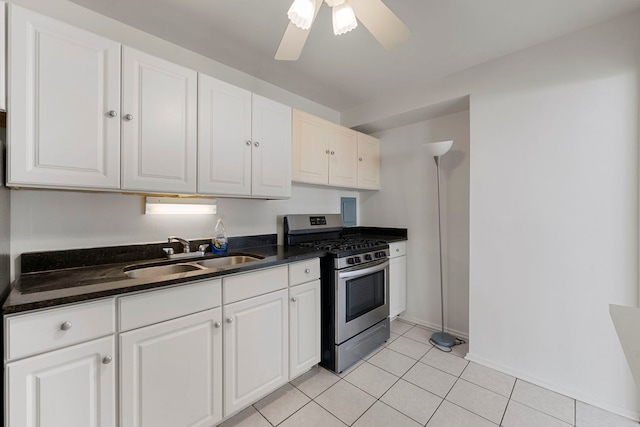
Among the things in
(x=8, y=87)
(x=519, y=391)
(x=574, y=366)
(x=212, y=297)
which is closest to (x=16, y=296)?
(x=212, y=297)

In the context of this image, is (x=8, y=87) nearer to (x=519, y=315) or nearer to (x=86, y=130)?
(x=86, y=130)

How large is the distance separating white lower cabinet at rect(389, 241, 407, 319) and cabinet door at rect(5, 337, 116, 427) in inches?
89.9

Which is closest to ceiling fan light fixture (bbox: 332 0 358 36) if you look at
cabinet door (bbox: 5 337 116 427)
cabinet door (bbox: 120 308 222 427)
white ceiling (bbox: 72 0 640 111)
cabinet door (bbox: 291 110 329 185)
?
white ceiling (bbox: 72 0 640 111)

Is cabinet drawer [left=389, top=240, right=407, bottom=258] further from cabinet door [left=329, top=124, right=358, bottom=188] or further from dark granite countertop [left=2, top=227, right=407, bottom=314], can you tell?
dark granite countertop [left=2, top=227, right=407, bottom=314]

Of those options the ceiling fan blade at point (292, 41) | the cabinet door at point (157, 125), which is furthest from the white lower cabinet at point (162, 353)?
the ceiling fan blade at point (292, 41)

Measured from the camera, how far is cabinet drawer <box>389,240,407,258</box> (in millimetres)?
2748

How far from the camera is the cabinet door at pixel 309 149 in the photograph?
89.1 inches

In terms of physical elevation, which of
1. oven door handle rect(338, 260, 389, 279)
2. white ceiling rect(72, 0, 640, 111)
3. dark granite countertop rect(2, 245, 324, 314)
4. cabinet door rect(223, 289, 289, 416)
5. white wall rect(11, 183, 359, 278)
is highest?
white ceiling rect(72, 0, 640, 111)

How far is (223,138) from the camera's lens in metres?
1.77

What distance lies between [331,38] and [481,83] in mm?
1323

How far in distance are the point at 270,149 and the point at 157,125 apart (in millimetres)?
775

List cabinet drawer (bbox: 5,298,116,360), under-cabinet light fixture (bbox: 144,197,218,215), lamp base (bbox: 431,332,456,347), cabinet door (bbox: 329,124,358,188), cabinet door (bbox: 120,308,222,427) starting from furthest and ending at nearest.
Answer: cabinet door (bbox: 329,124,358,188), lamp base (bbox: 431,332,456,347), under-cabinet light fixture (bbox: 144,197,218,215), cabinet door (bbox: 120,308,222,427), cabinet drawer (bbox: 5,298,116,360)

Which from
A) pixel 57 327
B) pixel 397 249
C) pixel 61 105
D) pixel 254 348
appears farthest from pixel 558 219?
pixel 61 105

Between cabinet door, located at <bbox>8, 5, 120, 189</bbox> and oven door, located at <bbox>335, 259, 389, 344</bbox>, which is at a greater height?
cabinet door, located at <bbox>8, 5, 120, 189</bbox>
